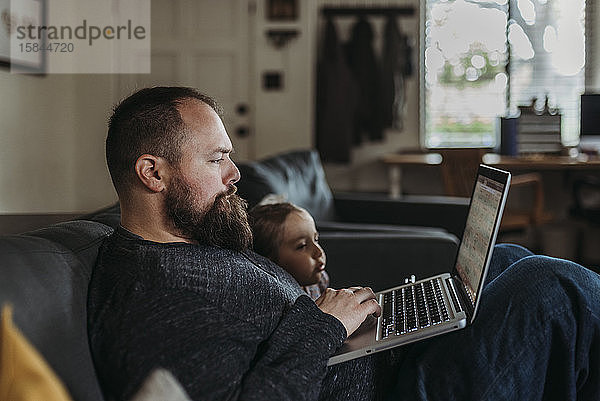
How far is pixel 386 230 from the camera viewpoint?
9.11 feet

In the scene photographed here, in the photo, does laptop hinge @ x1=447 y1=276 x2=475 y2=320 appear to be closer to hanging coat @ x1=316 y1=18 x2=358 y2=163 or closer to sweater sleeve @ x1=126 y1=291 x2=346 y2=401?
sweater sleeve @ x1=126 y1=291 x2=346 y2=401

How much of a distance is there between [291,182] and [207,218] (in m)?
1.57

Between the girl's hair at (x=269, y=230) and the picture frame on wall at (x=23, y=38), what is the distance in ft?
6.41

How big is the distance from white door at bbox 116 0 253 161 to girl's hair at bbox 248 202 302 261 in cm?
369

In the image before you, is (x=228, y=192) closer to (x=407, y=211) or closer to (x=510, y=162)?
(x=407, y=211)

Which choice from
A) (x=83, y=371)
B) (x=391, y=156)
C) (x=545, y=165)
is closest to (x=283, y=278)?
(x=83, y=371)

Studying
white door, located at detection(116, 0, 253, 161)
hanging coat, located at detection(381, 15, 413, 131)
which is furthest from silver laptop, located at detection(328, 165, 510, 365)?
white door, located at detection(116, 0, 253, 161)

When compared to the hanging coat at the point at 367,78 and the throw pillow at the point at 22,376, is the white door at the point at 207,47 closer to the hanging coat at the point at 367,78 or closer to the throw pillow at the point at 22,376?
the hanging coat at the point at 367,78

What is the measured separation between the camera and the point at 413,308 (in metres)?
1.50

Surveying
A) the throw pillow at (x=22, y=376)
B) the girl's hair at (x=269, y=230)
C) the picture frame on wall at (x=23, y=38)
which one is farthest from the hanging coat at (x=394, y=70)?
the throw pillow at (x=22, y=376)

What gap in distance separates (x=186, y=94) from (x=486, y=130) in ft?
14.7

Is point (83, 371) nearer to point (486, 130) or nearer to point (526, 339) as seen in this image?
point (526, 339)

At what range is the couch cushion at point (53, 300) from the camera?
0.99 m

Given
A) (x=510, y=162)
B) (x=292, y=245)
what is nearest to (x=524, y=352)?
(x=292, y=245)
